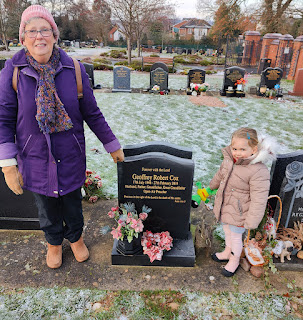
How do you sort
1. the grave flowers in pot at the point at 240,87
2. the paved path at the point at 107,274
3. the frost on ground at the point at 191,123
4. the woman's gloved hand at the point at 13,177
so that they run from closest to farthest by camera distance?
the woman's gloved hand at the point at 13,177 < the paved path at the point at 107,274 < the frost on ground at the point at 191,123 < the grave flowers in pot at the point at 240,87

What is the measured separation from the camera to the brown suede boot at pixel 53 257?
2.95 meters

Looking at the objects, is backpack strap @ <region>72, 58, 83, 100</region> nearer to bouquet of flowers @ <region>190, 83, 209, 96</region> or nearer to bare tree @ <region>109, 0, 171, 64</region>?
bouquet of flowers @ <region>190, 83, 209, 96</region>

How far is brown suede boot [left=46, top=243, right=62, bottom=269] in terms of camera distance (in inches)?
116

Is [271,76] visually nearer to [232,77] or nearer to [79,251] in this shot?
[232,77]

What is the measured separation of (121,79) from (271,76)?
240 inches

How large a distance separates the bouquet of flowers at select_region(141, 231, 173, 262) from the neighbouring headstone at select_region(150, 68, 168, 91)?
369 inches

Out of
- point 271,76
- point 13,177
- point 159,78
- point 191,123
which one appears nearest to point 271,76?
point 271,76

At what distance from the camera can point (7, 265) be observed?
2.99 metres

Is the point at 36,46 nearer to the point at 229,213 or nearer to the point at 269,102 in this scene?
the point at 229,213

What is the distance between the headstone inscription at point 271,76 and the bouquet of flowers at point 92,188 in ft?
31.2

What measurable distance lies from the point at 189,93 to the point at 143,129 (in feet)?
16.0

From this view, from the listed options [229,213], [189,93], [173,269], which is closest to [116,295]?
[173,269]

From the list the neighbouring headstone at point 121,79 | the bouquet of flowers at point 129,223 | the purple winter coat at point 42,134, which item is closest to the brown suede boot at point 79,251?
Answer: the bouquet of flowers at point 129,223

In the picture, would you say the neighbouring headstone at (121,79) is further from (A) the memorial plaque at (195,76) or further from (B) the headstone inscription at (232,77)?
(B) the headstone inscription at (232,77)
